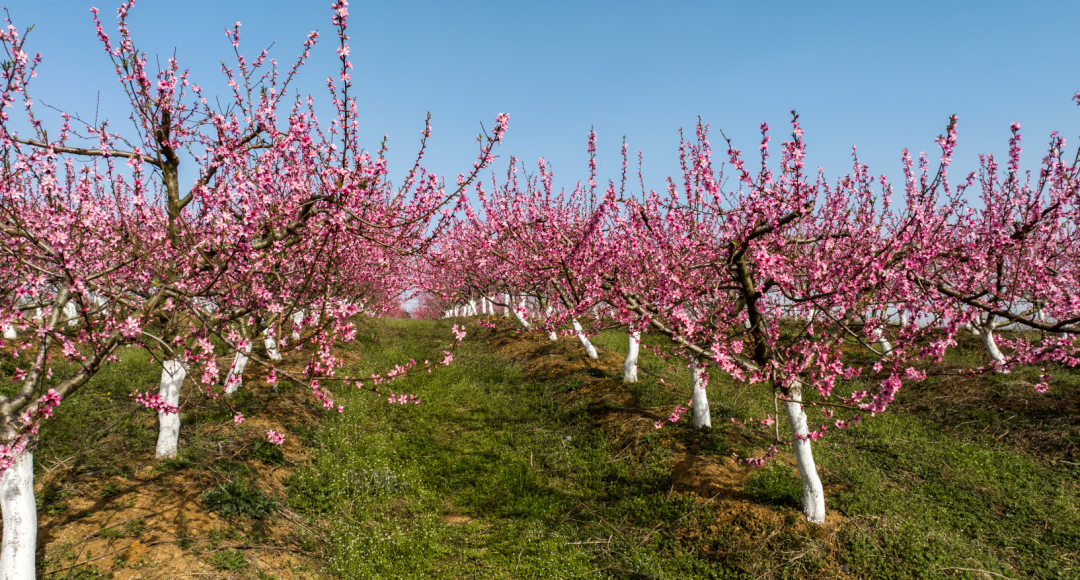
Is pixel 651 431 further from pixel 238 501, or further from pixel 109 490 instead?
pixel 109 490

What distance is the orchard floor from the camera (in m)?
6.41

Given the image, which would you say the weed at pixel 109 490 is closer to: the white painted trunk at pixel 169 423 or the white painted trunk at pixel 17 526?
the white painted trunk at pixel 169 423

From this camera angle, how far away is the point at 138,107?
592 centimetres

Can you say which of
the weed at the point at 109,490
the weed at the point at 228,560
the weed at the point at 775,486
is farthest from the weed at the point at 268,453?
the weed at the point at 775,486

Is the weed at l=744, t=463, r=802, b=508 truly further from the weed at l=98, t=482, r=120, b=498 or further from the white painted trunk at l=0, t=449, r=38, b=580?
the weed at l=98, t=482, r=120, b=498

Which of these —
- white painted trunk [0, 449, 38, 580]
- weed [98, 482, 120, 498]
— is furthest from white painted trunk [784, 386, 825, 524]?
weed [98, 482, 120, 498]

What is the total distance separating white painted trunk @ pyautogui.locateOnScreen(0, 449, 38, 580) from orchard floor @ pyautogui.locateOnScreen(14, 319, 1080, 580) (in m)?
0.60

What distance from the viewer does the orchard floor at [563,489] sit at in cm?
641

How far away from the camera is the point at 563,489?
8.92 m

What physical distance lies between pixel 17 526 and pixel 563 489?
7.15m

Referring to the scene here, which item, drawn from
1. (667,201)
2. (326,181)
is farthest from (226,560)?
(667,201)

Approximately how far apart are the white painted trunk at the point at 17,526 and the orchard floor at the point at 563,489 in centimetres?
60

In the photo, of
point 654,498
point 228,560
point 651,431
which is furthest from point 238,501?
point 651,431

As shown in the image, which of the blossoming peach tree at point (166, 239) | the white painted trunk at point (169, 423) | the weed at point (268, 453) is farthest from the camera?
the weed at point (268, 453)
